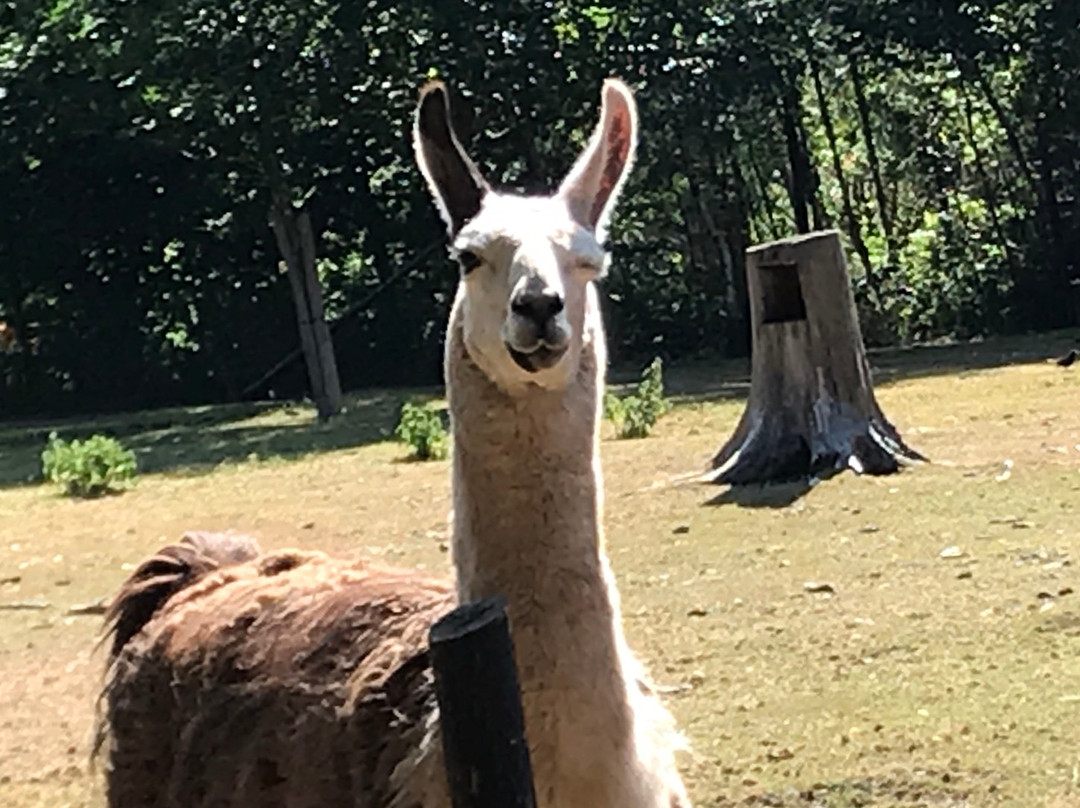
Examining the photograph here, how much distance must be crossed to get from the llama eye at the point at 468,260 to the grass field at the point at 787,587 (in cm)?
238

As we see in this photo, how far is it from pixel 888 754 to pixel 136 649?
239 cm

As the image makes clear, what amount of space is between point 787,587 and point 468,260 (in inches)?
213

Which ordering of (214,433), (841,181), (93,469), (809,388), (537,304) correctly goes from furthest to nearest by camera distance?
1. (841,181)
2. (214,433)
3. (93,469)
4. (809,388)
5. (537,304)

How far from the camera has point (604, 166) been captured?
4328 millimetres

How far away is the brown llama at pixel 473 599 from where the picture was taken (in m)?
3.77

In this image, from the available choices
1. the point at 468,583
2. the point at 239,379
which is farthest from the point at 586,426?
the point at 239,379

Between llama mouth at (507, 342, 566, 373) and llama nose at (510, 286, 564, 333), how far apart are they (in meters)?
0.05

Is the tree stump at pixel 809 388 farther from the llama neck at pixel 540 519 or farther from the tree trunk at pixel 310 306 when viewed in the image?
the tree trunk at pixel 310 306

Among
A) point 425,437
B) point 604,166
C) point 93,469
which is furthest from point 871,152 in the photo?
point 604,166

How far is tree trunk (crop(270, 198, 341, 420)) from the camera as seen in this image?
22.8 m

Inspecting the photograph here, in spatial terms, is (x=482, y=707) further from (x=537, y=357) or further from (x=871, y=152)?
(x=871, y=152)

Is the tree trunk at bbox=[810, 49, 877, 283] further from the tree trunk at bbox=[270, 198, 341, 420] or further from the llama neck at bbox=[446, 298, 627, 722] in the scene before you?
the llama neck at bbox=[446, 298, 627, 722]

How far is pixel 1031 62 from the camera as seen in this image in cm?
2623

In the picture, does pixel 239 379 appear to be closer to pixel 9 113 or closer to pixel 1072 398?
pixel 9 113
